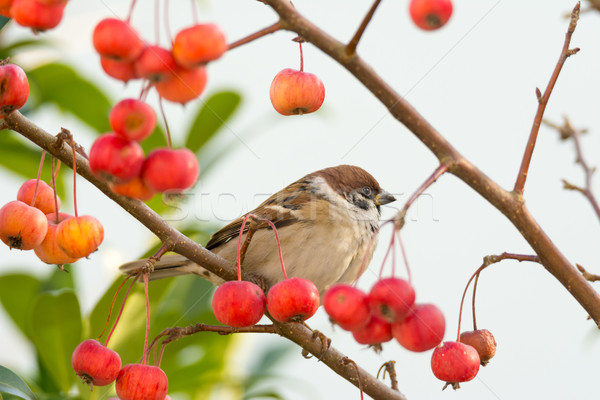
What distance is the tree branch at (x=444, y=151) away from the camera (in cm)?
147

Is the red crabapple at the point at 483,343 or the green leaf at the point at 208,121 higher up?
the green leaf at the point at 208,121

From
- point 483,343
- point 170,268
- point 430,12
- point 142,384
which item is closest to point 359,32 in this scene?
point 430,12

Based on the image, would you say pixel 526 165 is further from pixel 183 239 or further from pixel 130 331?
pixel 130 331

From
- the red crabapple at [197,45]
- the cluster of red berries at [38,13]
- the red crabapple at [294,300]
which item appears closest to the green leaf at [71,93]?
the cluster of red berries at [38,13]

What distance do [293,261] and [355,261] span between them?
1.20ft

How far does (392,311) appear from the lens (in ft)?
5.13

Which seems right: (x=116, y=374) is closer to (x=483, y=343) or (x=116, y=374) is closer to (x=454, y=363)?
(x=454, y=363)

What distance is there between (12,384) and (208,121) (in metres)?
2.60

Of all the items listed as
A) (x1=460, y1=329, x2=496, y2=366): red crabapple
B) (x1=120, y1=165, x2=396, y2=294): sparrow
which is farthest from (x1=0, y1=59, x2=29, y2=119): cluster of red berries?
(x1=120, y1=165, x2=396, y2=294): sparrow

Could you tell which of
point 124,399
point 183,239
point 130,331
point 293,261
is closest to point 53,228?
point 183,239

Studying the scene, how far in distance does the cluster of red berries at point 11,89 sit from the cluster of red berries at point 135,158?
1.69 ft

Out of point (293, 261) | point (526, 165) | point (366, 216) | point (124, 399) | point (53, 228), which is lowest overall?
point (124, 399)

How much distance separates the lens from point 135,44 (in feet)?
4.51

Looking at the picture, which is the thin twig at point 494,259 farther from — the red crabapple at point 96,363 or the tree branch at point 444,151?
the red crabapple at point 96,363
